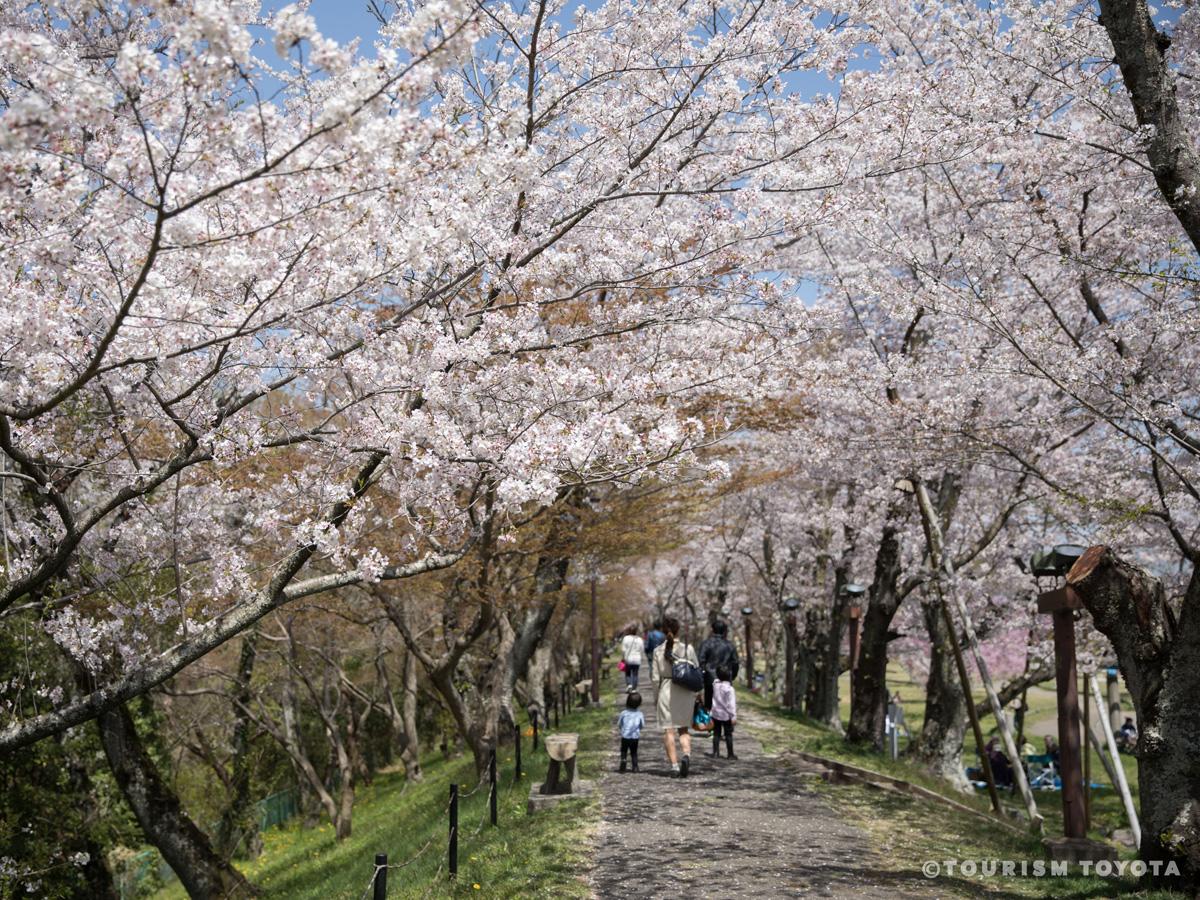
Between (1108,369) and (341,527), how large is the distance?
677 cm

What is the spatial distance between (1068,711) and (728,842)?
318 centimetres

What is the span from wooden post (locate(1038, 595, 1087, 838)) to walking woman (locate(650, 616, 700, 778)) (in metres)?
4.28

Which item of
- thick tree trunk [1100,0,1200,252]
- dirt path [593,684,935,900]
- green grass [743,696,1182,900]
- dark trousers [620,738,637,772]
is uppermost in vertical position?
thick tree trunk [1100,0,1200,252]

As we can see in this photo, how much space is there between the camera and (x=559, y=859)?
7.71 meters

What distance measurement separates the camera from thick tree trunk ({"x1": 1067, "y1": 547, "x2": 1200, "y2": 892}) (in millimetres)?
6352

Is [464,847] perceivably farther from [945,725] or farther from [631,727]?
[945,725]

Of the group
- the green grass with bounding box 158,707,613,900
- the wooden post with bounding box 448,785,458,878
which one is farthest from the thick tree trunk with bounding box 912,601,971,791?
the wooden post with bounding box 448,785,458,878

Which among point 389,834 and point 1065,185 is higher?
point 1065,185

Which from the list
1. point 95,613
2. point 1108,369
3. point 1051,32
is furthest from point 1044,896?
point 95,613

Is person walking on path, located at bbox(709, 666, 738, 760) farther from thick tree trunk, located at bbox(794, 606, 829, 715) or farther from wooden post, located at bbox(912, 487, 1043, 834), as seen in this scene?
thick tree trunk, located at bbox(794, 606, 829, 715)

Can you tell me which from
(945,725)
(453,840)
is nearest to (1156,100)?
(453,840)

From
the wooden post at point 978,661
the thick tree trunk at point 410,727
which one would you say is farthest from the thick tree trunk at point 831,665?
the wooden post at point 978,661

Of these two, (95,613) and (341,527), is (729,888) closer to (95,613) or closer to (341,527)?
(341,527)

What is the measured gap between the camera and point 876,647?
15.3 m
